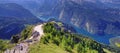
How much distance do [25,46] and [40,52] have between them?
10.7m

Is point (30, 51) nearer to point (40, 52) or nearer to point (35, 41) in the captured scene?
point (40, 52)

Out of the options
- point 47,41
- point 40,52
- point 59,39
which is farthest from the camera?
point 59,39

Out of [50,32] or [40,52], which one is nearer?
[40,52]

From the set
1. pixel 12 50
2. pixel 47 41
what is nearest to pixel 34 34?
pixel 47 41

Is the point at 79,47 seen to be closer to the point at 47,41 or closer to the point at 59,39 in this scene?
the point at 59,39

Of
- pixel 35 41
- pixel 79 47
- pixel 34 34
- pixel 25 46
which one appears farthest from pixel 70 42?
pixel 25 46

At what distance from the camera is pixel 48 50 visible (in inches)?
4924

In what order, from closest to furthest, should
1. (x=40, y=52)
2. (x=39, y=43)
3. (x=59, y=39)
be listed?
(x=40, y=52) < (x=39, y=43) < (x=59, y=39)

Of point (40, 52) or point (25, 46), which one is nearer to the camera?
point (40, 52)

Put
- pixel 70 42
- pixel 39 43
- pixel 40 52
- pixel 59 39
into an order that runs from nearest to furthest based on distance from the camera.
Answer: pixel 40 52
pixel 39 43
pixel 59 39
pixel 70 42

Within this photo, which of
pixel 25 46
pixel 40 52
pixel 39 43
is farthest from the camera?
pixel 39 43

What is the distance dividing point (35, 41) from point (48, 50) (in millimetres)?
16435

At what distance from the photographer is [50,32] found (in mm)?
167125

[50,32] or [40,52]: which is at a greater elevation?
[50,32]
